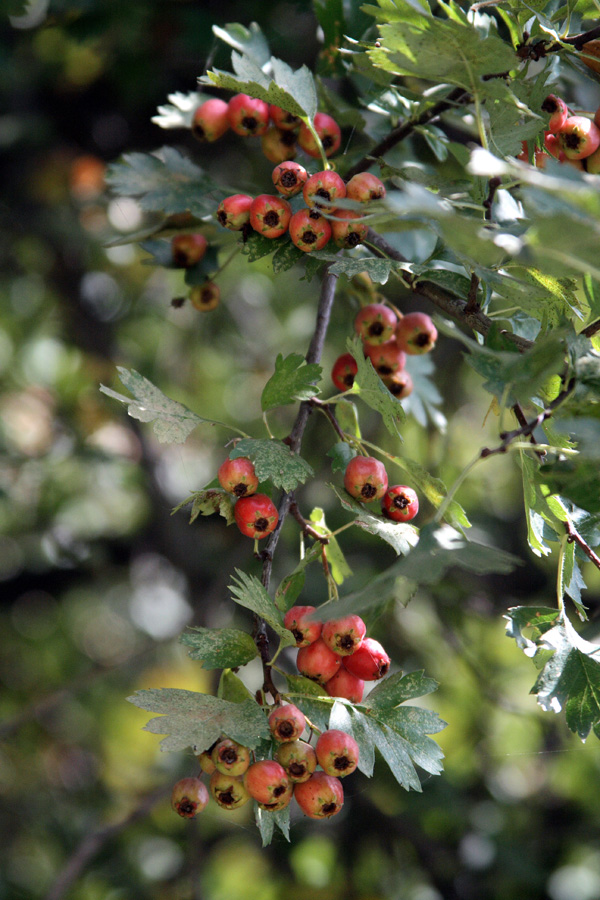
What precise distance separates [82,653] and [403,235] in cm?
302

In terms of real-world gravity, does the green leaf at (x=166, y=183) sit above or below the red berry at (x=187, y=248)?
above

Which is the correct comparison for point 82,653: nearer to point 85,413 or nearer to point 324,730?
point 85,413

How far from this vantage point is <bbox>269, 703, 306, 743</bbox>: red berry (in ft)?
2.76

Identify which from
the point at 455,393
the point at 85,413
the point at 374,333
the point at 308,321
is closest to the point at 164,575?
the point at 85,413

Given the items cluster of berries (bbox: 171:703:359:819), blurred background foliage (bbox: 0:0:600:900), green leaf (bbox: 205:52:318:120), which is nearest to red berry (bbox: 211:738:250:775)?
cluster of berries (bbox: 171:703:359:819)

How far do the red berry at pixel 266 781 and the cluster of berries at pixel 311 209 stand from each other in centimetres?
63

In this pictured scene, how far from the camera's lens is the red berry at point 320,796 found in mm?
863

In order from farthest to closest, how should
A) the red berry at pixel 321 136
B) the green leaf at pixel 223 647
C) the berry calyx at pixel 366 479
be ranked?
the red berry at pixel 321 136, the berry calyx at pixel 366 479, the green leaf at pixel 223 647

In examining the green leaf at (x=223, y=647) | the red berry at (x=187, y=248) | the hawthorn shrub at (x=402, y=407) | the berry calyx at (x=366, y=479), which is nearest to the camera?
the hawthorn shrub at (x=402, y=407)

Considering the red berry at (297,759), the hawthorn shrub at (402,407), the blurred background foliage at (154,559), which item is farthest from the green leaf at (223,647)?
the blurred background foliage at (154,559)

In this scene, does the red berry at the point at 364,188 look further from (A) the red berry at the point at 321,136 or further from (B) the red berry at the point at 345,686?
(B) the red berry at the point at 345,686

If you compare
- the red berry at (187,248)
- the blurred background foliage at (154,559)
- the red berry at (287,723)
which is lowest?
the blurred background foliage at (154,559)

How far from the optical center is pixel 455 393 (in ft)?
9.00

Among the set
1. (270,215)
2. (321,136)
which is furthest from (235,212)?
(321,136)
